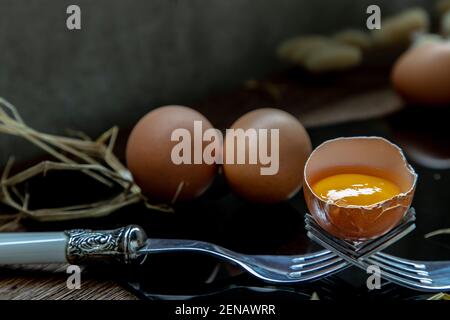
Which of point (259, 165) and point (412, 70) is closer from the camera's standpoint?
point (259, 165)

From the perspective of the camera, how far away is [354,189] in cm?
64

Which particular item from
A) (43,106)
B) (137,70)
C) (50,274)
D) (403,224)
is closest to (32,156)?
(43,106)

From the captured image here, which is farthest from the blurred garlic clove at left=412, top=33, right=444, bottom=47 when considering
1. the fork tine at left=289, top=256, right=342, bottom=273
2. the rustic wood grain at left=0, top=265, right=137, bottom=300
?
the rustic wood grain at left=0, top=265, right=137, bottom=300

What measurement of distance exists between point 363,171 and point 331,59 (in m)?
0.46

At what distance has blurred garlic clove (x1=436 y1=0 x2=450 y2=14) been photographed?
1.24 m

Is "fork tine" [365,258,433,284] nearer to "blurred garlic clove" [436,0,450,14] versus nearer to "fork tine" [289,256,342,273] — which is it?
"fork tine" [289,256,342,273]

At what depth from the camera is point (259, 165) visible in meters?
0.71

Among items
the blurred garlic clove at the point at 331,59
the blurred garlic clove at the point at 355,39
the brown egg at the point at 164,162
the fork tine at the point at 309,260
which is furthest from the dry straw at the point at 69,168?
the blurred garlic clove at the point at 355,39

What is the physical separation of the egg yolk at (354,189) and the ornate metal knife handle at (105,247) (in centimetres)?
17

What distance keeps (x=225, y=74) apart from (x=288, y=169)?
397 millimetres

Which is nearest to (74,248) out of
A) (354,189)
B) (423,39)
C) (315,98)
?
(354,189)

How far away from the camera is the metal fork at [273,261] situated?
0.62m

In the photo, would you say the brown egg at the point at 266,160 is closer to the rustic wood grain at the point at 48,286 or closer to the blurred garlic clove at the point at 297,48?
the rustic wood grain at the point at 48,286
